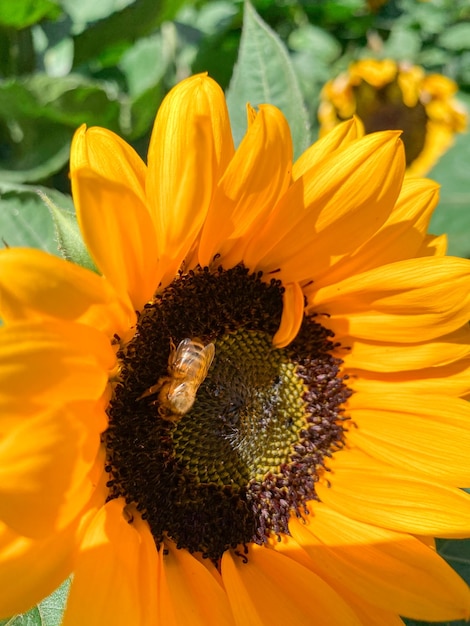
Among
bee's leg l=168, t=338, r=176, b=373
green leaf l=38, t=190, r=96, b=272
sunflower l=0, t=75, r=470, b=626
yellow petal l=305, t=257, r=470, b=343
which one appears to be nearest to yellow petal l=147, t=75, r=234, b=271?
sunflower l=0, t=75, r=470, b=626

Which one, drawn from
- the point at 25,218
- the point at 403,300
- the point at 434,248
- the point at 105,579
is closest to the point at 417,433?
the point at 403,300

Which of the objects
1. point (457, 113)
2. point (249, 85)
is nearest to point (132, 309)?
point (249, 85)

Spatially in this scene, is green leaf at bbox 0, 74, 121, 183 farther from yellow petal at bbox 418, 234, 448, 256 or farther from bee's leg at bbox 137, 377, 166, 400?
yellow petal at bbox 418, 234, 448, 256

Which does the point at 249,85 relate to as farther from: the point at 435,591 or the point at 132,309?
the point at 435,591

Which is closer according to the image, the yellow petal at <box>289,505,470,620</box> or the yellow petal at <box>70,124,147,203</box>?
the yellow petal at <box>70,124,147,203</box>

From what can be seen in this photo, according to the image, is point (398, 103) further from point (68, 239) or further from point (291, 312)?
point (68, 239)
